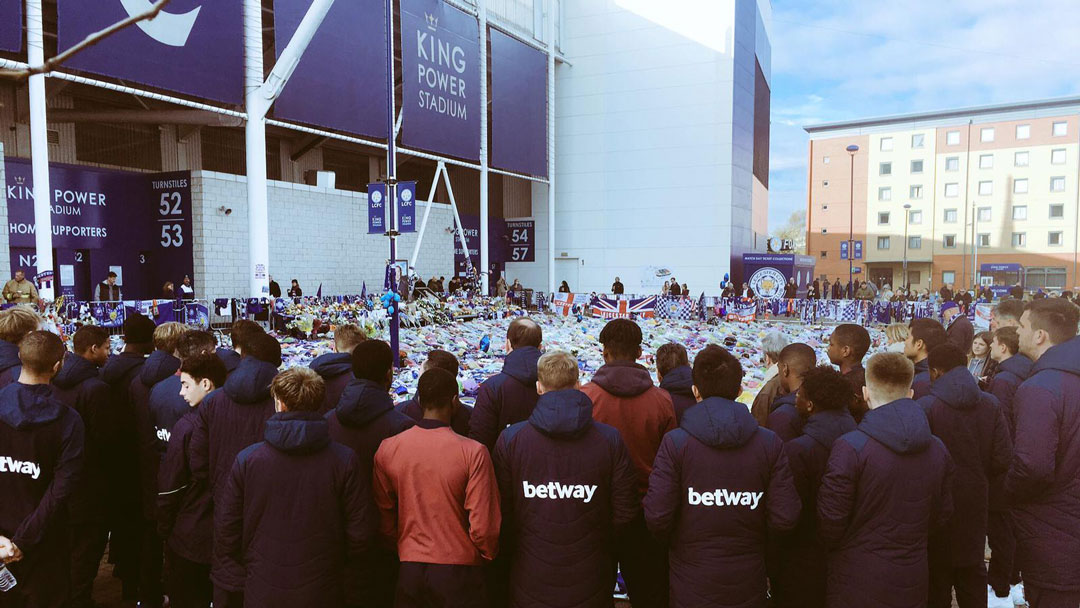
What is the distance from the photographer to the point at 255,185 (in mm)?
19578

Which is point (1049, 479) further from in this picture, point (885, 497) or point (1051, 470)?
point (885, 497)

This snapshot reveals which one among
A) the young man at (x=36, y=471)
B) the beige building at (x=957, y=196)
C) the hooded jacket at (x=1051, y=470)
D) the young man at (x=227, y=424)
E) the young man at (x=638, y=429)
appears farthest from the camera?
the beige building at (x=957, y=196)

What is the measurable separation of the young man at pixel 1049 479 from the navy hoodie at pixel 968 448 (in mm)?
109

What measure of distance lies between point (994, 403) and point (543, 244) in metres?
32.8

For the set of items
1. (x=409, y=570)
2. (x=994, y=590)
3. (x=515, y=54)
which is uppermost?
(x=515, y=54)

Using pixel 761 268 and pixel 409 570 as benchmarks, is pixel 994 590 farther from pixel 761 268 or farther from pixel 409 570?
pixel 761 268

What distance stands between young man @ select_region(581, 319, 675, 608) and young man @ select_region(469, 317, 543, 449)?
1.43 feet

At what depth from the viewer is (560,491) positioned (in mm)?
3131

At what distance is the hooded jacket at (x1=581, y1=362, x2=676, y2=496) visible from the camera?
3840mm

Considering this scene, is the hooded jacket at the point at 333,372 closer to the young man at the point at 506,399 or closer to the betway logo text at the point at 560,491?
the young man at the point at 506,399

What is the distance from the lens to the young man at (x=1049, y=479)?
3.61 meters

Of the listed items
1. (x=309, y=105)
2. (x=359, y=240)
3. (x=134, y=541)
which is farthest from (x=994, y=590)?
(x=359, y=240)

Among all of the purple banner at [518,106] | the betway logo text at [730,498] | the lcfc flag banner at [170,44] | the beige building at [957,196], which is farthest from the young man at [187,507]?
the beige building at [957,196]

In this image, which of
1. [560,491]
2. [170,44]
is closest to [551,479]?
[560,491]
